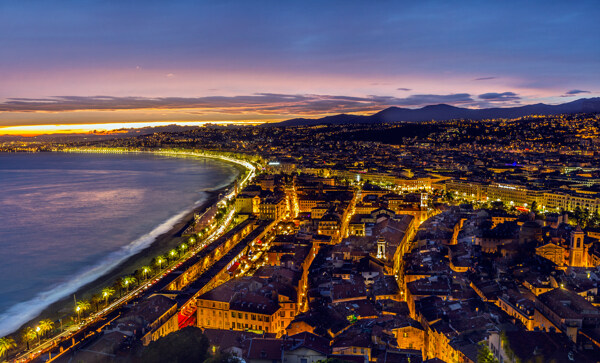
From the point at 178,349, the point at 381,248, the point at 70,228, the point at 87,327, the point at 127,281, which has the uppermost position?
the point at 178,349

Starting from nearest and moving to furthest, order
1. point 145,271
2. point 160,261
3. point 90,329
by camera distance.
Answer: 1. point 90,329
2. point 145,271
3. point 160,261

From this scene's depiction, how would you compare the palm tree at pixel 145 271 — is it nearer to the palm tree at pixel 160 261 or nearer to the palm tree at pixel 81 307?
the palm tree at pixel 160 261

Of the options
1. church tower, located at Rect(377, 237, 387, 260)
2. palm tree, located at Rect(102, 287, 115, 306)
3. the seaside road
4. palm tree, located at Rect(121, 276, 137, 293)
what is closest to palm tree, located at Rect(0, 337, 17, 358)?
the seaside road

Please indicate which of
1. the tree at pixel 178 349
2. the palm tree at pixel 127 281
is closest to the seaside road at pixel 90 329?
the palm tree at pixel 127 281

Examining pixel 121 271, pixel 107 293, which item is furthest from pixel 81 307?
pixel 121 271

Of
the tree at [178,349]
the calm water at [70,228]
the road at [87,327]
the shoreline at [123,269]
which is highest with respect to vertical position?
the tree at [178,349]

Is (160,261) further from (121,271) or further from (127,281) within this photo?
(127,281)

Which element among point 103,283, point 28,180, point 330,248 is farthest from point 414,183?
point 28,180

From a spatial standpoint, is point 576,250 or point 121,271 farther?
point 121,271
